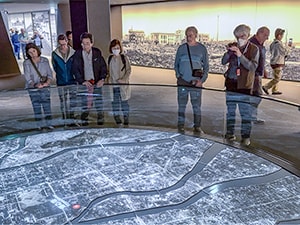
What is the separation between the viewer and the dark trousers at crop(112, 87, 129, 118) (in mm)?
5885

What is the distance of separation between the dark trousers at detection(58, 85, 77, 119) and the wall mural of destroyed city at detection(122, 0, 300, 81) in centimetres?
653

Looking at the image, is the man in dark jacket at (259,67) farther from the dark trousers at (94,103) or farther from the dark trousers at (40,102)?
the dark trousers at (40,102)

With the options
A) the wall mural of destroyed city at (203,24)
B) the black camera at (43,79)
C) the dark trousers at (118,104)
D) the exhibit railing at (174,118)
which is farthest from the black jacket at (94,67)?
the wall mural of destroyed city at (203,24)

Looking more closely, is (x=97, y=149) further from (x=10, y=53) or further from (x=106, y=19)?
(x=10, y=53)

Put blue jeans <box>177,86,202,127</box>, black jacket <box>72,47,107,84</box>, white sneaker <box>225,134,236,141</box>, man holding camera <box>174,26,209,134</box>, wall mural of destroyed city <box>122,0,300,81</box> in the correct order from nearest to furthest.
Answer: white sneaker <box>225,134,236,141</box> < man holding camera <box>174,26,209,134</box> < blue jeans <box>177,86,202,127</box> < black jacket <box>72,47,107,84</box> < wall mural of destroyed city <box>122,0,300,81</box>

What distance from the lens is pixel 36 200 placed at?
3.27 m

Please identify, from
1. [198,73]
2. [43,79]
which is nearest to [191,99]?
[198,73]

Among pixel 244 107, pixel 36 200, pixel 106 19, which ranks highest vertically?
pixel 106 19

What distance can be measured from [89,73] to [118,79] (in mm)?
562

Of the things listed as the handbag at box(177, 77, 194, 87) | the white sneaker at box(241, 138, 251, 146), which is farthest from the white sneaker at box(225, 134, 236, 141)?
the handbag at box(177, 77, 194, 87)

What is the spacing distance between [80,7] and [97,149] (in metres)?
5.35

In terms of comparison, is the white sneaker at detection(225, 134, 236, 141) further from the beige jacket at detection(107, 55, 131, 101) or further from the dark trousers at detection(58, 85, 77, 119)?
the dark trousers at detection(58, 85, 77, 119)

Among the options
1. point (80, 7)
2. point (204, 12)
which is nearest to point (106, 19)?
point (80, 7)

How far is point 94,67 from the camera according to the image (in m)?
5.66
